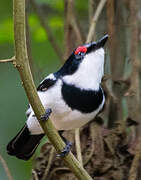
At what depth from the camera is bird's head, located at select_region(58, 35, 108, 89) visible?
10.3 feet

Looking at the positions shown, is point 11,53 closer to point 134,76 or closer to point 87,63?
point 134,76

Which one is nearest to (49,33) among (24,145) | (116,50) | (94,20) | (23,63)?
(94,20)

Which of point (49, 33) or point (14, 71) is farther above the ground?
point (49, 33)

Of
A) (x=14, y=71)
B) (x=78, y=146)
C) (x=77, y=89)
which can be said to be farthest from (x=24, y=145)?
(x=14, y=71)

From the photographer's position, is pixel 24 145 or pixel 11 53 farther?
pixel 11 53

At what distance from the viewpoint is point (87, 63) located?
3.19 metres

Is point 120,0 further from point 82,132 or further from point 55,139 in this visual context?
point 55,139

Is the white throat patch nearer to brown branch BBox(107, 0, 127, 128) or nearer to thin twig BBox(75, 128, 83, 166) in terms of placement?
thin twig BBox(75, 128, 83, 166)

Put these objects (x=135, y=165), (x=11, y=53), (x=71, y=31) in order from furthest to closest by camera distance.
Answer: (x=11, y=53)
(x=71, y=31)
(x=135, y=165)

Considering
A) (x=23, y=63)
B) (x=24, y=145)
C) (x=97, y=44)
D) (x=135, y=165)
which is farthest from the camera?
(x=24, y=145)

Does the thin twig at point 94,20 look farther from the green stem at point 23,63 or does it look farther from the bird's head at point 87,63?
the green stem at point 23,63

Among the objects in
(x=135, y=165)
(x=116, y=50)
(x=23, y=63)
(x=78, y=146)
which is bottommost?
(x=135, y=165)

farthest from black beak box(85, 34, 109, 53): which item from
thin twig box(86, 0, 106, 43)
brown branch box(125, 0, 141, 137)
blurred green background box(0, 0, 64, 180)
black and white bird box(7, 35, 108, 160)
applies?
blurred green background box(0, 0, 64, 180)

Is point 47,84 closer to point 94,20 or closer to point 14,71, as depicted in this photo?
point 94,20
